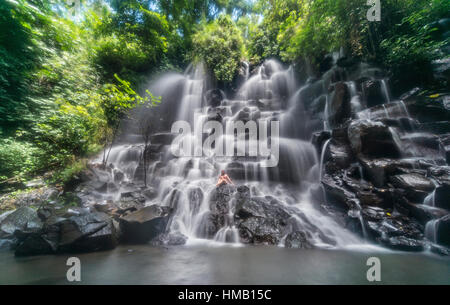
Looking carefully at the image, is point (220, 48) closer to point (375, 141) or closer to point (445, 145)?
point (375, 141)

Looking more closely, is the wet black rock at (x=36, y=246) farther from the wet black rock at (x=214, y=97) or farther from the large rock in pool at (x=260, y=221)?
the wet black rock at (x=214, y=97)

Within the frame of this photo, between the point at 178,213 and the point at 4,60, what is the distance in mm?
6402

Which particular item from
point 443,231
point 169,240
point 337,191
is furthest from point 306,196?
point 169,240

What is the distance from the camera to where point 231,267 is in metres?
2.71

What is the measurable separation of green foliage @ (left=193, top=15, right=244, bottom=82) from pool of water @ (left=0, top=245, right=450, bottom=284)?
1385cm

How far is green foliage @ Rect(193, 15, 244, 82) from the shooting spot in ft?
45.1

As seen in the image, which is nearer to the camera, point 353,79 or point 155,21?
point 353,79

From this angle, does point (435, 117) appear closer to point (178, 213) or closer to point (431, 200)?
point (431, 200)

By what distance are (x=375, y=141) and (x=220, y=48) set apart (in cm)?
1387

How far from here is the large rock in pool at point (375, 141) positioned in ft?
16.1

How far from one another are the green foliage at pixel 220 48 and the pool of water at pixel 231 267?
1385cm

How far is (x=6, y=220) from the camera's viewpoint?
396cm

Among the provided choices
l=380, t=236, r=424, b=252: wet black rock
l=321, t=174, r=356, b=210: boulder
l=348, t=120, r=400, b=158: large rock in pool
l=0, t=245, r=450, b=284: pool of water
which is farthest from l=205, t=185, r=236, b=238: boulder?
l=348, t=120, r=400, b=158: large rock in pool
